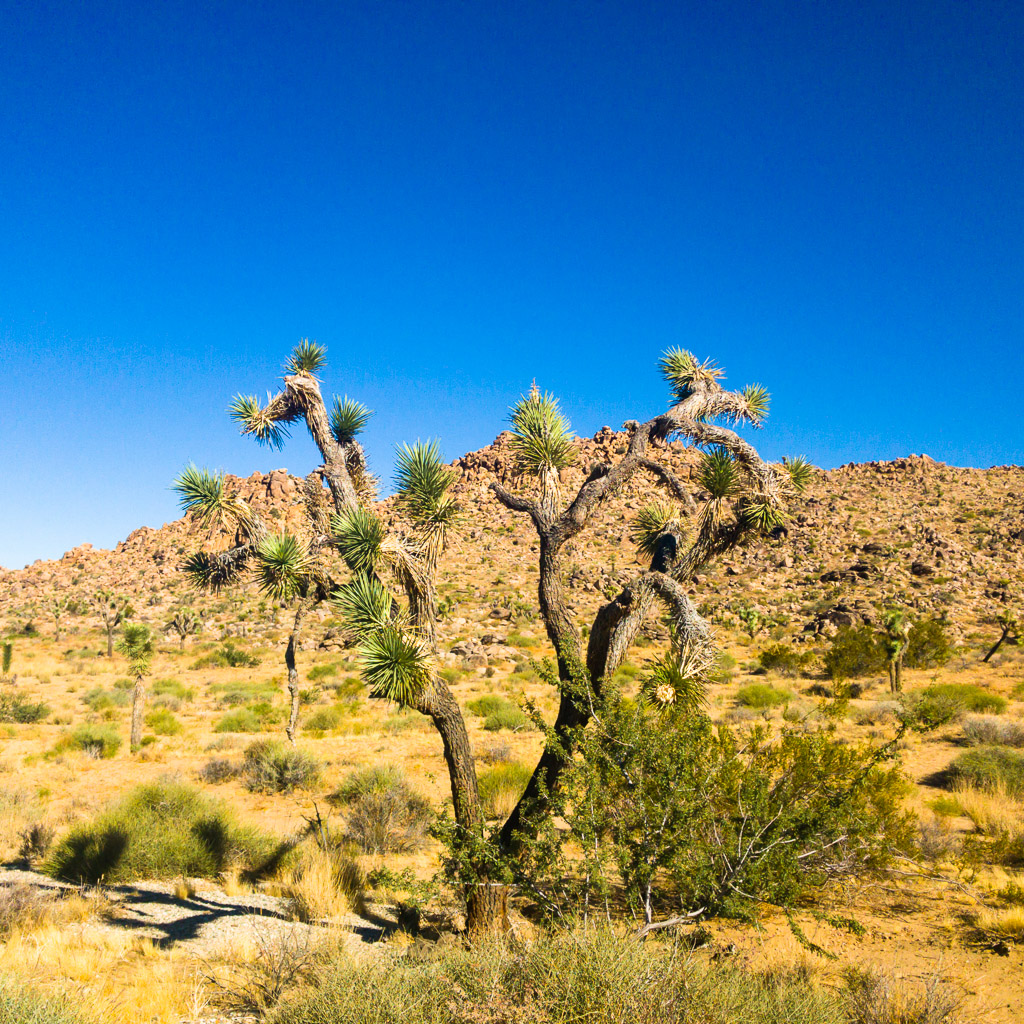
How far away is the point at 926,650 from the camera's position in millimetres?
25641

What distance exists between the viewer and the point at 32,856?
30.9 feet

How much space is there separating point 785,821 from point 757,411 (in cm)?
422

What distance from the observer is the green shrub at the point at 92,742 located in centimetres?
1606

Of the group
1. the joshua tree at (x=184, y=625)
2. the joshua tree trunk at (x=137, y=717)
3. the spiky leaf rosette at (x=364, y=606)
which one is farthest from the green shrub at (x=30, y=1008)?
the joshua tree at (x=184, y=625)

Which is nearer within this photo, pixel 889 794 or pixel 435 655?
pixel 435 655

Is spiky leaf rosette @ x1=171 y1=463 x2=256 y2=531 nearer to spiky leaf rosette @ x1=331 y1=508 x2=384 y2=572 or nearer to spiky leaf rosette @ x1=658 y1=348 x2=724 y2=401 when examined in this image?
spiky leaf rosette @ x1=331 y1=508 x2=384 y2=572

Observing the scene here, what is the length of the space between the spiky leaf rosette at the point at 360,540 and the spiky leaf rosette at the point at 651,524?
2.86 meters

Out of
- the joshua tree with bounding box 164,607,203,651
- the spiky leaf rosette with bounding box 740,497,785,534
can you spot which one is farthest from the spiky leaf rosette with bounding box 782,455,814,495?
the joshua tree with bounding box 164,607,203,651

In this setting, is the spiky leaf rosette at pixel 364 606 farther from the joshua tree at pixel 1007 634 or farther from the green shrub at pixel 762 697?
the joshua tree at pixel 1007 634

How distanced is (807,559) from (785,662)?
2149cm

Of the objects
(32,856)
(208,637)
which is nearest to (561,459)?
(32,856)

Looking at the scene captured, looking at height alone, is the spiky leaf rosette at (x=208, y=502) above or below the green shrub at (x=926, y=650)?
above

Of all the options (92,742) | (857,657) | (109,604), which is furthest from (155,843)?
Result: (109,604)

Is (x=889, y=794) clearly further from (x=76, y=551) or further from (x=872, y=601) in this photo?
(x=76, y=551)
